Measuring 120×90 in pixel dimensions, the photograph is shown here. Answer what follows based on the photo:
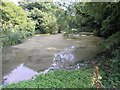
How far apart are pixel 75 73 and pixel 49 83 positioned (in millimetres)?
779

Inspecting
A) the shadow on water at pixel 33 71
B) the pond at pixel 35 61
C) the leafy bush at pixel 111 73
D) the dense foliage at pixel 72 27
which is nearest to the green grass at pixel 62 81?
the dense foliage at pixel 72 27

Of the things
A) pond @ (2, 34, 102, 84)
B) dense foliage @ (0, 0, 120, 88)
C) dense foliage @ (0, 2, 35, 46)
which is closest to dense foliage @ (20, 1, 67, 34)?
dense foliage @ (0, 0, 120, 88)

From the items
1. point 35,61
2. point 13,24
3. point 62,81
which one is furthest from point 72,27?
point 13,24

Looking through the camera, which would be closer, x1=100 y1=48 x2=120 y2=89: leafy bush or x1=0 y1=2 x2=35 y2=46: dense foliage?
x1=100 y1=48 x2=120 y2=89: leafy bush

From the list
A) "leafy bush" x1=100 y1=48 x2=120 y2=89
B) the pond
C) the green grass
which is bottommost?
the pond

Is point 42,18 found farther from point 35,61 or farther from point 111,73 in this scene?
point 111,73

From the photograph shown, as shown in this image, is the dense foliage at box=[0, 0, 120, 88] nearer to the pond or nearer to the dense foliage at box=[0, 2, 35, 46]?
the dense foliage at box=[0, 2, 35, 46]

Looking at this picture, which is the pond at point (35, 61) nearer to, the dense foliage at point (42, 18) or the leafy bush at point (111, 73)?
the leafy bush at point (111, 73)

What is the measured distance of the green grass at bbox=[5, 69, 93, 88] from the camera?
4.00 metres

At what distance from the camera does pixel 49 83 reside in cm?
418

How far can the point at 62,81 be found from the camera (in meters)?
4.28

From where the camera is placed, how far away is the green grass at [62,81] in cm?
400

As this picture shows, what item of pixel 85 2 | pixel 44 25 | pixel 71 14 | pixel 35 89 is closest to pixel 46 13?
pixel 44 25

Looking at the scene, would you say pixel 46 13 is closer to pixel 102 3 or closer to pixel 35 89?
pixel 102 3
